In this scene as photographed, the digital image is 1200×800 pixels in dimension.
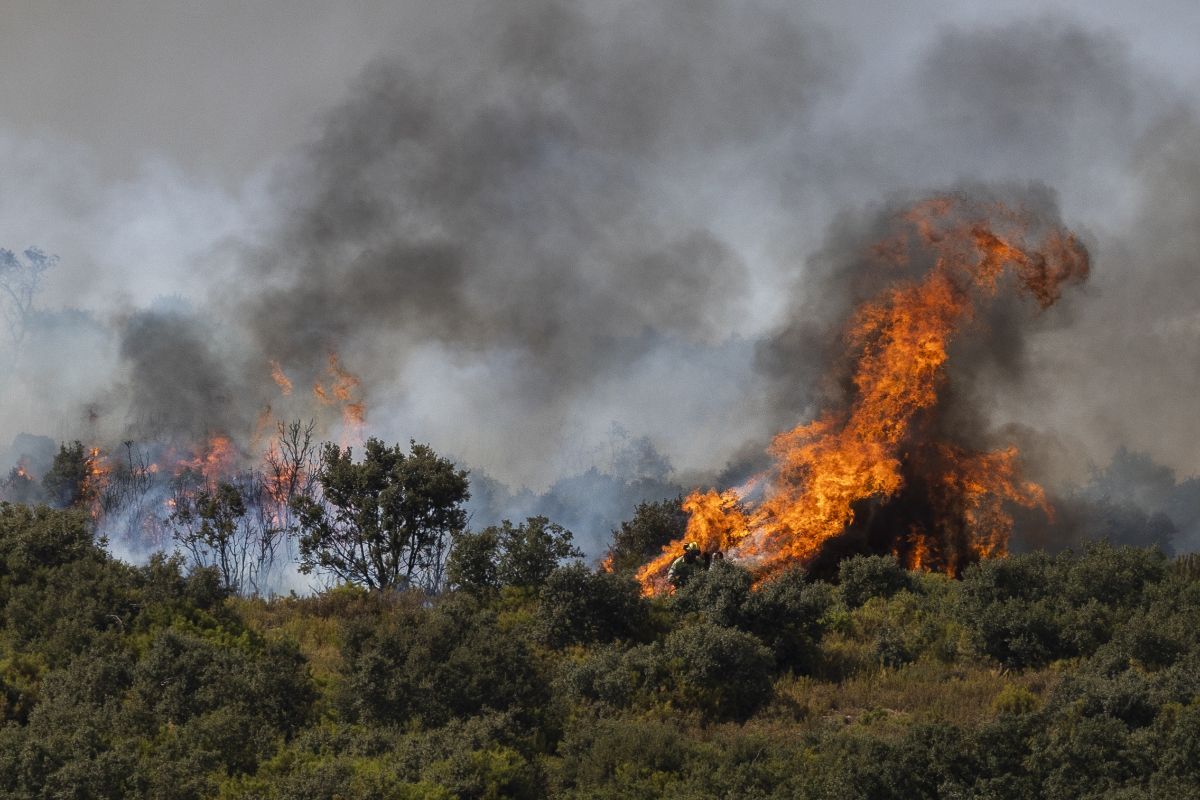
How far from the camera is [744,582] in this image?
1353 inches

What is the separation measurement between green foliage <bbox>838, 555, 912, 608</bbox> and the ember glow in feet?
11.0

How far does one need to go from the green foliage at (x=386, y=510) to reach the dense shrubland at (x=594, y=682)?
6.96m

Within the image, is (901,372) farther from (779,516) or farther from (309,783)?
(309,783)

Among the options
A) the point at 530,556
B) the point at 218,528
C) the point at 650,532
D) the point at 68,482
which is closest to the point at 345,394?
the point at 68,482

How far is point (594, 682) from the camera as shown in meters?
28.9

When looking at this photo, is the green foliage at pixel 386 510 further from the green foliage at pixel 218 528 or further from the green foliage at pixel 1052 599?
the green foliage at pixel 1052 599

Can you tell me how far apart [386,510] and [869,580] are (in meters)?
18.5

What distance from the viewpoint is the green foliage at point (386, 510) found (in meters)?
47.8

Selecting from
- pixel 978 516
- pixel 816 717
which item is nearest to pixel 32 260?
pixel 978 516

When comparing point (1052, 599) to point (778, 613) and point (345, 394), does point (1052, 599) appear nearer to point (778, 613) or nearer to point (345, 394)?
point (778, 613)

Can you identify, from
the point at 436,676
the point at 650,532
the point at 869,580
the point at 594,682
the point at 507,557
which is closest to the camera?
the point at 436,676

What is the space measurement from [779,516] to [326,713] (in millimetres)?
20166

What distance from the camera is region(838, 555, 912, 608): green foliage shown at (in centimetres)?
3897

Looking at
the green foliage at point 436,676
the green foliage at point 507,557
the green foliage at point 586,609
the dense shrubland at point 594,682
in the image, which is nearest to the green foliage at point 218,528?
the green foliage at point 507,557
